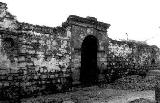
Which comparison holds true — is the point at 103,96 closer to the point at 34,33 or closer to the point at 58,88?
the point at 58,88

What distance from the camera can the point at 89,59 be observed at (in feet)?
32.4

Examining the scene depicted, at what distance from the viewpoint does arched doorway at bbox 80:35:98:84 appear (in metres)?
9.61

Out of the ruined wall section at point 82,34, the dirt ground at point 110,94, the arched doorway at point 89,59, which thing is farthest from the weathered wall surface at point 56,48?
the dirt ground at point 110,94

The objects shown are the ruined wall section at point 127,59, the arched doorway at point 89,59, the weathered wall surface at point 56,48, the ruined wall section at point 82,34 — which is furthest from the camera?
the ruined wall section at point 127,59

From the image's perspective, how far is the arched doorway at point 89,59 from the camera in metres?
9.61

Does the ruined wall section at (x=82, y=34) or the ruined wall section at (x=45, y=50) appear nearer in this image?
the ruined wall section at (x=45, y=50)

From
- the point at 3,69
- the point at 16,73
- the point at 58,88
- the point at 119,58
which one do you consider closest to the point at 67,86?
the point at 58,88

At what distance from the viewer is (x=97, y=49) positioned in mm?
9492

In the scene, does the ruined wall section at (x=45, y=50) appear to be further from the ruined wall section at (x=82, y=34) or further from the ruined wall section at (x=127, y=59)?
the ruined wall section at (x=127, y=59)

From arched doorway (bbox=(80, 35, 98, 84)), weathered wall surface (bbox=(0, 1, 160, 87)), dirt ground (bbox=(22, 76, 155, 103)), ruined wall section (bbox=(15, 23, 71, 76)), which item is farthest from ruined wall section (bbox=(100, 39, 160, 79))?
A: ruined wall section (bbox=(15, 23, 71, 76))

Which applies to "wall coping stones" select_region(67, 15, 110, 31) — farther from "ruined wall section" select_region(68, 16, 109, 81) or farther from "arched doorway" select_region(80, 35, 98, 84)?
"arched doorway" select_region(80, 35, 98, 84)

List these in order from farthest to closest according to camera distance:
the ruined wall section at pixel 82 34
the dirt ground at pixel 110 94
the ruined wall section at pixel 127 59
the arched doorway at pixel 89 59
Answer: the ruined wall section at pixel 127 59 < the arched doorway at pixel 89 59 < the ruined wall section at pixel 82 34 < the dirt ground at pixel 110 94

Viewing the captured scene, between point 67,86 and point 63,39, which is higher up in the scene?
point 63,39

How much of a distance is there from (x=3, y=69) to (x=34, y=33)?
6.02 feet
